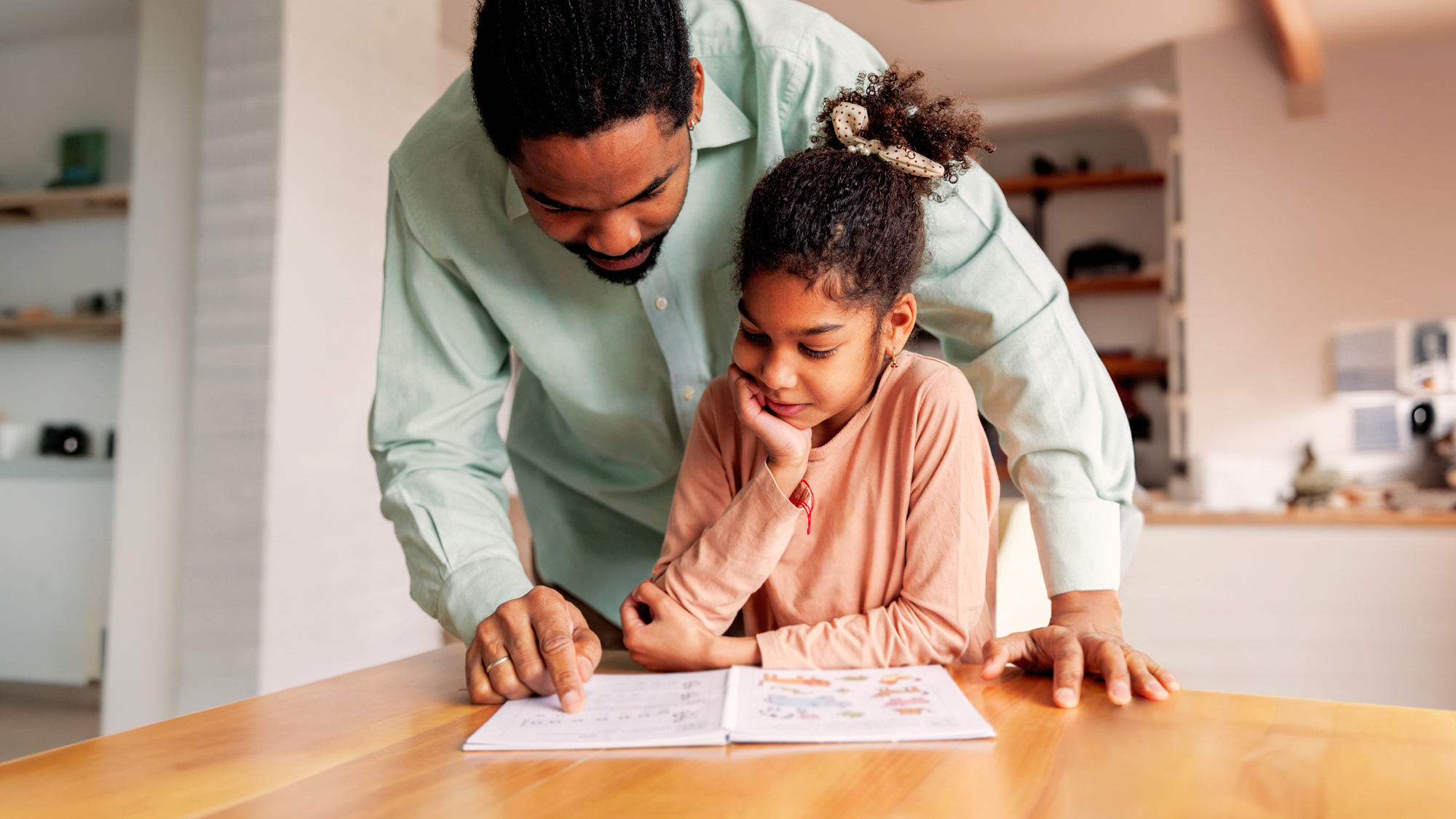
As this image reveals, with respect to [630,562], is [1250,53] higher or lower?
higher

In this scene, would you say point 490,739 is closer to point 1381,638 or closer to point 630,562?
point 630,562

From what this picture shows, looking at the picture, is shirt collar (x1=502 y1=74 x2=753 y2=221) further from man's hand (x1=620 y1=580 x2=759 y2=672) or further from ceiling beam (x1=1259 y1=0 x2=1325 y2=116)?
ceiling beam (x1=1259 y1=0 x2=1325 y2=116)

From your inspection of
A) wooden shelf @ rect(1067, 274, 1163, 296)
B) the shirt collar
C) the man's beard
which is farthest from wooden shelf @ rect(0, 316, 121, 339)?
wooden shelf @ rect(1067, 274, 1163, 296)

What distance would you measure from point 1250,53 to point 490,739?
16.1 ft

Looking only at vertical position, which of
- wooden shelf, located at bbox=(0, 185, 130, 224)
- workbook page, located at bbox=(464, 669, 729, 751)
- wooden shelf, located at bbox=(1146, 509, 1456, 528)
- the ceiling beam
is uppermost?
the ceiling beam

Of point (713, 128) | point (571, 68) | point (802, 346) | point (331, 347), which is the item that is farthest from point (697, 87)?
point (331, 347)

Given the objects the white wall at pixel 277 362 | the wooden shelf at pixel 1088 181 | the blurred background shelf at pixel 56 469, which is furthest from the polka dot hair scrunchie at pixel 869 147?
the wooden shelf at pixel 1088 181

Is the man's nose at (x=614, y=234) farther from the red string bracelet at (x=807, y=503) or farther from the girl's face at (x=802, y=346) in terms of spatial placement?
the red string bracelet at (x=807, y=503)

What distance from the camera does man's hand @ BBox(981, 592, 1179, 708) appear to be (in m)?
0.79

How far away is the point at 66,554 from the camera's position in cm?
401

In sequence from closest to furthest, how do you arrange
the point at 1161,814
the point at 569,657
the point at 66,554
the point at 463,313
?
the point at 1161,814 < the point at 569,657 < the point at 463,313 < the point at 66,554

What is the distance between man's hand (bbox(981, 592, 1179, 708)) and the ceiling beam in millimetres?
3693

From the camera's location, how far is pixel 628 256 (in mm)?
977

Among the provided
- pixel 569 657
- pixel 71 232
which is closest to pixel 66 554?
pixel 71 232
